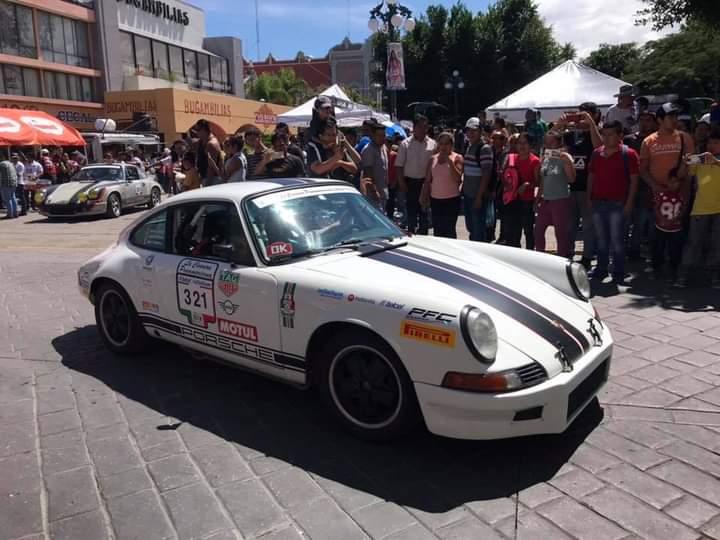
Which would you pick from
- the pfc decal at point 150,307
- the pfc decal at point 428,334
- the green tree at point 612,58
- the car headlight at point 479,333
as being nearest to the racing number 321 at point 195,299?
the pfc decal at point 150,307

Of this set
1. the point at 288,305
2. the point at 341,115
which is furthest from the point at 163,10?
the point at 288,305

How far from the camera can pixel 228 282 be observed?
13.1 feet

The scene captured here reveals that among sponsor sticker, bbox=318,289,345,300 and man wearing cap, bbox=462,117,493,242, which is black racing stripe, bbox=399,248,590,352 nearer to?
sponsor sticker, bbox=318,289,345,300

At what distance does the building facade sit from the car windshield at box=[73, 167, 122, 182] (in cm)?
1580

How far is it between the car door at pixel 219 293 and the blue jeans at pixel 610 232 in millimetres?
4394

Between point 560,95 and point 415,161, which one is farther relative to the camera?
point 560,95

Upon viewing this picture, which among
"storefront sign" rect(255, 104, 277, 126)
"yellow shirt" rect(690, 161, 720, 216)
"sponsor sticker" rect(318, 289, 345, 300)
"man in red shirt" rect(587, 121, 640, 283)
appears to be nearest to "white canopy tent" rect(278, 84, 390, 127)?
"man in red shirt" rect(587, 121, 640, 283)

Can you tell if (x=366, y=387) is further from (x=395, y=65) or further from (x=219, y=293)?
(x=395, y=65)

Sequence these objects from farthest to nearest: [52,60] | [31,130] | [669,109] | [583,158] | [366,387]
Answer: [52,60] < [31,130] < [583,158] < [669,109] < [366,387]

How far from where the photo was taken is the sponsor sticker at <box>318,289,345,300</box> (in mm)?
3410

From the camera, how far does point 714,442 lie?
3389 millimetres

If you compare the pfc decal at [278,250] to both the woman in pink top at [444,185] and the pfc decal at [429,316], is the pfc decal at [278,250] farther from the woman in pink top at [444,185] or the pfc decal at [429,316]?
the woman in pink top at [444,185]

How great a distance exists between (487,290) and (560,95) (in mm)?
11109

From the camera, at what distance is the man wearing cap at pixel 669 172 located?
21.7ft
